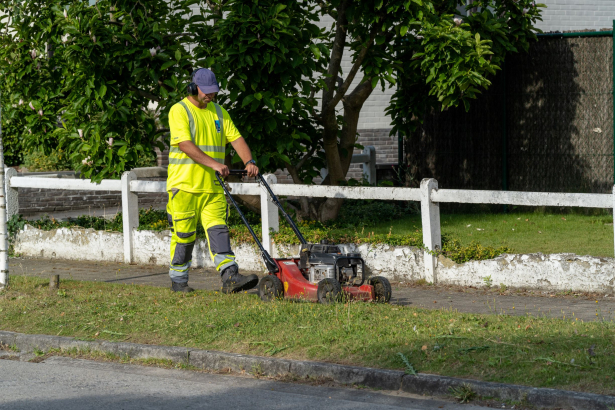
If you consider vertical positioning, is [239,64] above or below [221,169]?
above

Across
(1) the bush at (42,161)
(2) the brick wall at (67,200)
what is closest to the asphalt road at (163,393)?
(2) the brick wall at (67,200)

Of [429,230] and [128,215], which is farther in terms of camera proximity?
[128,215]

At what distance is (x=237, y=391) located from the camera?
19.0ft

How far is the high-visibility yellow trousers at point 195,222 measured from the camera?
340 inches

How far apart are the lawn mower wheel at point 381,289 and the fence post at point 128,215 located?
4.40m

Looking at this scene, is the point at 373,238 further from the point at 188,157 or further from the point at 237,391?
the point at 237,391

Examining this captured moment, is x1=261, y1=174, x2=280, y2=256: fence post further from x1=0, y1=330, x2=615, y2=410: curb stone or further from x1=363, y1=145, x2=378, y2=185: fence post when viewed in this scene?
x1=363, y1=145, x2=378, y2=185: fence post

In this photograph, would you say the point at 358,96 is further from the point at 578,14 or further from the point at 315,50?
the point at 578,14

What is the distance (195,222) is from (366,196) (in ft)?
6.67

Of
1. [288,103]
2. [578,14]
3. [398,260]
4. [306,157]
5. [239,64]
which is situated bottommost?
[398,260]

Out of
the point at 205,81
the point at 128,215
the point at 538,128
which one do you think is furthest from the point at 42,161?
the point at 205,81

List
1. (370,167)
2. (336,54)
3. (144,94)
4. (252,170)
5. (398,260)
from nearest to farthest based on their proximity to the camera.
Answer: (252,170) → (398,260) → (144,94) → (336,54) → (370,167)

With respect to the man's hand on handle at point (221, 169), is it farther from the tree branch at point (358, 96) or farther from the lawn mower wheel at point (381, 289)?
the tree branch at point (358, 96)

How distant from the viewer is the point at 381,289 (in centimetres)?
779
